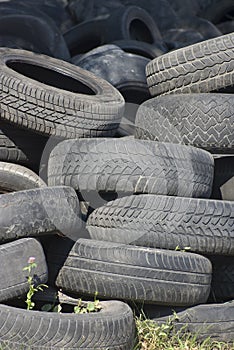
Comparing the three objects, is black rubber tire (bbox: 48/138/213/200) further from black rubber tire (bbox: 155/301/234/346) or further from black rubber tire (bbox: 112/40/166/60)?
black rubber tire (bbox: 112/40/166/60)

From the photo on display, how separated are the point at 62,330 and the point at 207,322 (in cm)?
92

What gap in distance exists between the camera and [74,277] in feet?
12.2

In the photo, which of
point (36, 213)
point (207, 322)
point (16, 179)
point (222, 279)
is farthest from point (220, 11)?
point (36, 213)

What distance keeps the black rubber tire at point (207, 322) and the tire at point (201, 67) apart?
1.55 m

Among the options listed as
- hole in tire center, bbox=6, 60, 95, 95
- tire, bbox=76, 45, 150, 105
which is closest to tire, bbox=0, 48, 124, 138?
hole in tire center, bbox=6, 60, 95, 95

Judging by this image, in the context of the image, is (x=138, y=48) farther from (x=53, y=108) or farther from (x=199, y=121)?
(x=53, y=108)

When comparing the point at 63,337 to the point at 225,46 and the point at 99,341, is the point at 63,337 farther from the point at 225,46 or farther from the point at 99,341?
the point at 225,46

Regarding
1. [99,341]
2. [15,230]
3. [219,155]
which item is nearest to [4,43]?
[219,155]

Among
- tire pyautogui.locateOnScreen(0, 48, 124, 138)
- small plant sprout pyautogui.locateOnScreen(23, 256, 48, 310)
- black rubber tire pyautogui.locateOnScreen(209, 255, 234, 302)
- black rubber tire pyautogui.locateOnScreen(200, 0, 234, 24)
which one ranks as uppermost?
tire pyautogui.locateOnScreen(0, 48, 124, 138)

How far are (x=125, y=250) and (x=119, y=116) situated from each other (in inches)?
50.6

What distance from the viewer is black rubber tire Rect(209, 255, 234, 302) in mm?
4227

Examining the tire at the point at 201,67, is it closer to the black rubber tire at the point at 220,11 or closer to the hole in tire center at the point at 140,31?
the hole in tire center at the point at 140,31

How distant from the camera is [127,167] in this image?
3.99 m

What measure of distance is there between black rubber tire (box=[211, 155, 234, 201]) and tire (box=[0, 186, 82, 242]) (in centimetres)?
123
